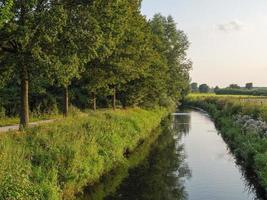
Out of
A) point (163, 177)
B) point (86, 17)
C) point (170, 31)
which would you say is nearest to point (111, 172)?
point (163, 177)

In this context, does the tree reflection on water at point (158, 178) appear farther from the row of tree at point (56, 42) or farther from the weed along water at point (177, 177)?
the row of tree at point (56, 42)

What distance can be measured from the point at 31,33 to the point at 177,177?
11249 millimetres

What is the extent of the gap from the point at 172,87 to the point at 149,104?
25733mm

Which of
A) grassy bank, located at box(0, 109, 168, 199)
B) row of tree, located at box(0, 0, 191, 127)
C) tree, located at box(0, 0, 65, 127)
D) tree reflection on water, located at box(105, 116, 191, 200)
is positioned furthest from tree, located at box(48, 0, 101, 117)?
tree reflection on water, located at box(105, 116, 191, 200)

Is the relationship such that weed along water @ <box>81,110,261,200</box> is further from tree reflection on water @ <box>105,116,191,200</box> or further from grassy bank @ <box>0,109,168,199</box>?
grassy bank @ <box>0,109,168,199</box>

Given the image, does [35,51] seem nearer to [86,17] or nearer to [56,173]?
[86,17]

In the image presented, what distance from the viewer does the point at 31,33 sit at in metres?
22.7

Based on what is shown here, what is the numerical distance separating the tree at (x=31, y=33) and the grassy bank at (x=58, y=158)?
10.9 feet

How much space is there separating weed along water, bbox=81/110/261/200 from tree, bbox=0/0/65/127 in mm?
6744

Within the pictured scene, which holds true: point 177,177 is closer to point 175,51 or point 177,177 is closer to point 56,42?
point 56,42

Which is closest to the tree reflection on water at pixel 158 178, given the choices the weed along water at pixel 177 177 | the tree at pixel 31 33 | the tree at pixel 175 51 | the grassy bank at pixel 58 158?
the weed along water at pixel 177 177

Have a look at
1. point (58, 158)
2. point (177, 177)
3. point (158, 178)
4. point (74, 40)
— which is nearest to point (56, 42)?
point (74, 40)

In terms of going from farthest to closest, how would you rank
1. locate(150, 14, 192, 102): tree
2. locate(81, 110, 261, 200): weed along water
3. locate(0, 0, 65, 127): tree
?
locate(150, 14, 192, 102): tree → locate(0, 0, 65, 127): tree → locate(81, 110, 261, 200): weed along water

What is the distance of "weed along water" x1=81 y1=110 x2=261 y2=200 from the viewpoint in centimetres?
2247
